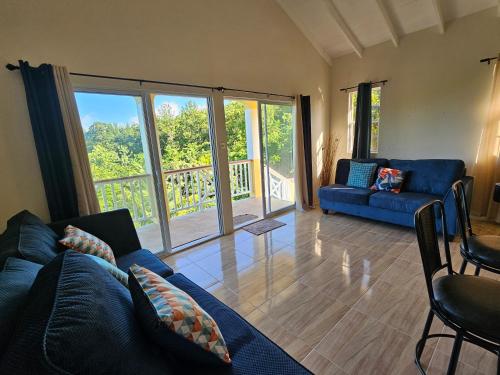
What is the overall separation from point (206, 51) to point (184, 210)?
2.62m

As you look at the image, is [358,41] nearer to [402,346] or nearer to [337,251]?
[337,251]

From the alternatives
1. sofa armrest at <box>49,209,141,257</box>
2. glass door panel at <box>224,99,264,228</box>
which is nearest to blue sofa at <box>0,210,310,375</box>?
sofa armrest at <box>49,209,141,257</box>

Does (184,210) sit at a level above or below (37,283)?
below

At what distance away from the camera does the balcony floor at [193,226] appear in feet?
10.7

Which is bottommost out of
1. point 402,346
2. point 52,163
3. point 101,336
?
point 402,346

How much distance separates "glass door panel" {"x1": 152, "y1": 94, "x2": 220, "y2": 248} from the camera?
4.10 metres

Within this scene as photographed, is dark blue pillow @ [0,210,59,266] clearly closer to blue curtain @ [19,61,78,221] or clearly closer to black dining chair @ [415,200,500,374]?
blue curtain @ [19,61,78,221]

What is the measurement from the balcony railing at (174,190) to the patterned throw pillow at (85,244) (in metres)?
1.08

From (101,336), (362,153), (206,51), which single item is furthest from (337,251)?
(206,51)

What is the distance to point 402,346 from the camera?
4.93 feet

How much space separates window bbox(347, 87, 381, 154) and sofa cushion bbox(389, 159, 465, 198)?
0.85 metres

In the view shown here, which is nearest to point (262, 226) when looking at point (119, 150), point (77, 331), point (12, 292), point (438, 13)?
point (119, 150)

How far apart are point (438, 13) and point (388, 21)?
565mm

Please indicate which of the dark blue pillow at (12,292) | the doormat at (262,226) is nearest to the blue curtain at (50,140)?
the dark blue pillow at (12,292)
